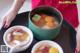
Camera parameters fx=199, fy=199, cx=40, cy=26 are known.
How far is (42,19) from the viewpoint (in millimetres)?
796

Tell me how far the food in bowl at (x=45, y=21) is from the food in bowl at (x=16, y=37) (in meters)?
0.06

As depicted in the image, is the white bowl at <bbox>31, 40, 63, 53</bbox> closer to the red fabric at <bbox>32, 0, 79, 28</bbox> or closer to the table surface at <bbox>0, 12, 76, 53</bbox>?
the table surface at <bbox>0, 12, 76, 53</bbox>

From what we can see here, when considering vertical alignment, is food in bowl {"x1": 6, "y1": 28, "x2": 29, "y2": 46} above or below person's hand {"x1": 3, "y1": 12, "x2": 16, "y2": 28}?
below

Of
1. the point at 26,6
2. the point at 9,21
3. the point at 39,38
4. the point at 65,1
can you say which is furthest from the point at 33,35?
the point at 26,6

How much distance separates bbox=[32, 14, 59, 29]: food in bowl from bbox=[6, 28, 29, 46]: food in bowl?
2.5 inches

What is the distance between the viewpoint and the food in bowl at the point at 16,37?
2.44 feet

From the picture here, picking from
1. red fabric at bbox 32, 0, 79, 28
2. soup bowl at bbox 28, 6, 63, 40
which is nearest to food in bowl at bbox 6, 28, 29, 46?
soup bowl at bbox 28, 6, 63, 40

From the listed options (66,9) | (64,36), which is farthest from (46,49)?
(66,9)

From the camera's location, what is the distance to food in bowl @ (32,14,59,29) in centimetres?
77

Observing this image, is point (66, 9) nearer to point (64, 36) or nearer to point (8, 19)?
point (64, 36)

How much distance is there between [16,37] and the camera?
756 millimetres

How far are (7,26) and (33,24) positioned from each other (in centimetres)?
13

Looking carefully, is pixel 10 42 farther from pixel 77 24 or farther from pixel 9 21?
pixel 77 24

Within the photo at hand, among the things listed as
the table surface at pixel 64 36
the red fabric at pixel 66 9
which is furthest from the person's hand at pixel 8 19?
the red fabric at pixel 66 9
